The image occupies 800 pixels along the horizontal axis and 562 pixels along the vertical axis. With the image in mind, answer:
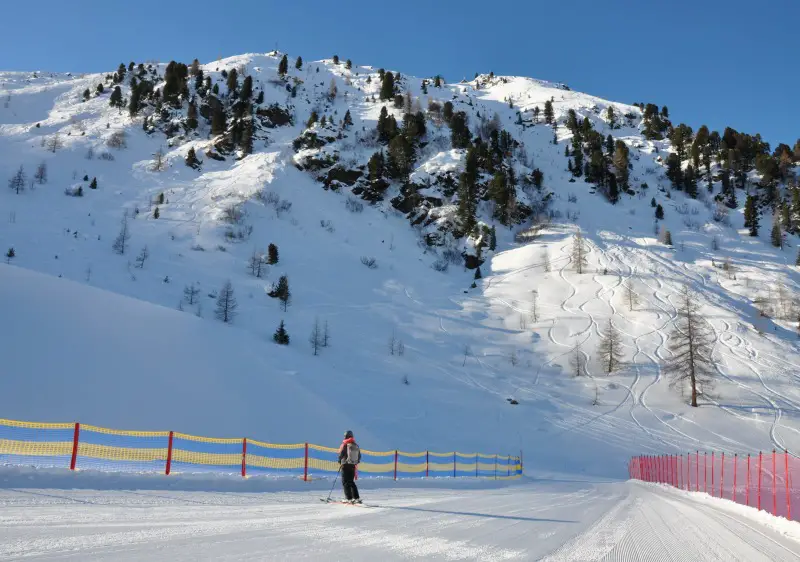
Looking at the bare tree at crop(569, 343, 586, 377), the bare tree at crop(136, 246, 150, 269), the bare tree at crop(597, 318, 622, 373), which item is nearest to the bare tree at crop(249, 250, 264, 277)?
the bare tree at crop(136, 246, 150, 269)

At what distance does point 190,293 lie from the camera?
50750 millimetres

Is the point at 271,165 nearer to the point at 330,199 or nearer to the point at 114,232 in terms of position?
the point at 330,199

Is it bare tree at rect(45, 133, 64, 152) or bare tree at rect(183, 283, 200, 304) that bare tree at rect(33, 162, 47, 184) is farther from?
bare tree at rect(183, 283, 200, 304)

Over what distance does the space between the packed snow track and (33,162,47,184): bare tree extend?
77227mm

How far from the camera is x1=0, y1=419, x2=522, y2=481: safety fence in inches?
443

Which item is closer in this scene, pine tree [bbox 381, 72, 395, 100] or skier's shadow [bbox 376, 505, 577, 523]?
skier's shadow [bbox 376, 505, 577, 523]

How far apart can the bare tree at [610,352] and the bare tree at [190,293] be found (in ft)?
144

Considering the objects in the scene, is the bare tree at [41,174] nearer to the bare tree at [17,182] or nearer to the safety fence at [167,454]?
the bare tree at [17,182]

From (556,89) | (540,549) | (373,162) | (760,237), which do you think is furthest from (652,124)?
(540,549)

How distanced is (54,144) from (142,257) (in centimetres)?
4112

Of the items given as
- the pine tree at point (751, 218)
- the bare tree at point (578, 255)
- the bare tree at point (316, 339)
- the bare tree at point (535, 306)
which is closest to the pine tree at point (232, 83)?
the bare tree at point (578, 255)

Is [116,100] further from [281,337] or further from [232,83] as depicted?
[281,337]

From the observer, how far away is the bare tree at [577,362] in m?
50.1

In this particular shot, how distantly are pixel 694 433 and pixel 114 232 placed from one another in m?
67.6
